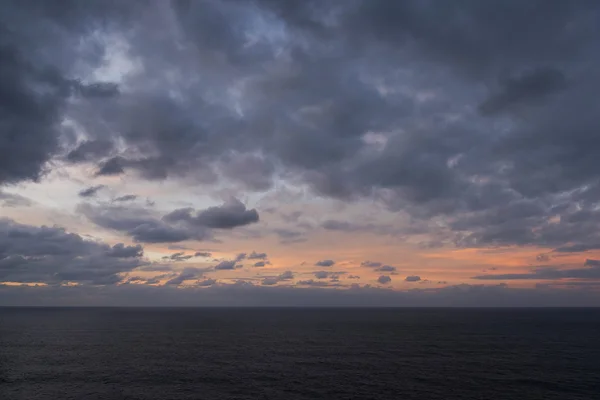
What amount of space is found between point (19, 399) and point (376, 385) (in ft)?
230

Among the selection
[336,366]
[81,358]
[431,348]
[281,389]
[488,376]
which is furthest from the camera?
[431,348]

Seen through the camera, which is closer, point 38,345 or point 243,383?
point 243,383

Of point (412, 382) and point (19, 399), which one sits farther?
point (412, 382)

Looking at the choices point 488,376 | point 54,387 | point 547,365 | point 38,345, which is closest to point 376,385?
point 488,376

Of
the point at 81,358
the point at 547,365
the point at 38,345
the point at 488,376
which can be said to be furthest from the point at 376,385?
the point at 38,345

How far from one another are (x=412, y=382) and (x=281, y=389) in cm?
2897

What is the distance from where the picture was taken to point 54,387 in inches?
3314

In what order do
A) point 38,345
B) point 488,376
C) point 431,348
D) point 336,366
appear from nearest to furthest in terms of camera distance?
1. point 488,376
2. point 336,366
3. point 431,348
4. point 38,345

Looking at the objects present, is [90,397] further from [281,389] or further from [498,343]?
[498,343]

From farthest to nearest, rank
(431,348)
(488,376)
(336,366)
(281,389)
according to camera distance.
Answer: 1. (431,348)
2. (336,366)
3. (488,376)
4. (281,389)

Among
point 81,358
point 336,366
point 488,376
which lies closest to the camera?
point 488,376

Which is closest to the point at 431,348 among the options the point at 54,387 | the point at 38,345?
the point at 54,387

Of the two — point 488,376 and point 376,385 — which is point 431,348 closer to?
point 488,376

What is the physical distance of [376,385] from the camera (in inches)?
3361
